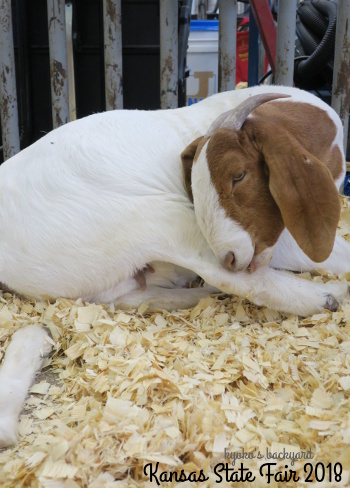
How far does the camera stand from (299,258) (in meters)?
2.44

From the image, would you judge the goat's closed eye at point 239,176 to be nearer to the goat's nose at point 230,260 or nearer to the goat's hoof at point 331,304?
the goat's nose at point 230,260

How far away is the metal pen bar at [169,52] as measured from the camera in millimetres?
3338

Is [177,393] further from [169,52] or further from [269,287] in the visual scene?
[169,52]

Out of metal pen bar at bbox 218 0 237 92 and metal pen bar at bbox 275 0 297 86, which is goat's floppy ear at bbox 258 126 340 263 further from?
metal pen bar at bbox 218 0 237 92

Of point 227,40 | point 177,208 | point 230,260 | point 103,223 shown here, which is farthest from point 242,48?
point 230,260

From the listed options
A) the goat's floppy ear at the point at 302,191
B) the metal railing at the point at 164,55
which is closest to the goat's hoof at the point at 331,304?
the goat's floppy ear at the point at 302,191

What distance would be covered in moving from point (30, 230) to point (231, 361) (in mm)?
888

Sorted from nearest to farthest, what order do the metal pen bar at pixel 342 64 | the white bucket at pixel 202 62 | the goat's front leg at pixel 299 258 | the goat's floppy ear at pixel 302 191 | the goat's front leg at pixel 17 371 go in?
the goat's front leg at pixel 17 371, the goat's floppy ear at pixel 302 191, the goat's front leg at pixel 299 258, the metal pen bar at pixel 342 64, the white bucket at pixel 202 62

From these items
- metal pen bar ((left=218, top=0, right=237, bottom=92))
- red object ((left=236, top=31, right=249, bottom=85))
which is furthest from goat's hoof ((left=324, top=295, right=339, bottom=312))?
red object ((left=236, top=31, right=249, bottom=85))

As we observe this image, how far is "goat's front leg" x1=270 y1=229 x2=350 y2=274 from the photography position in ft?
7.76

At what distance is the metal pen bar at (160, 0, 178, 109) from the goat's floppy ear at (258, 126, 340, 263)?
162 centimetres

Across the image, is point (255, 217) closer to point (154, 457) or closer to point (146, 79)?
point (154, 457)

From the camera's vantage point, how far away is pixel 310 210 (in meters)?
1.89

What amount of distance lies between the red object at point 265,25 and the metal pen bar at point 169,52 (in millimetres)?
493
